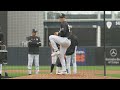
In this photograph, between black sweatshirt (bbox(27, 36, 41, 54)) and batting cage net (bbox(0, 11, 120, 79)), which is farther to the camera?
batting cage net (bbox(0, 11, 120, 79))

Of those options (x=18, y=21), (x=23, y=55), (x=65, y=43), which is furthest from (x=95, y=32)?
(x=65, y=43)

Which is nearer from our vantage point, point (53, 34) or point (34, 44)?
point (34, 44)

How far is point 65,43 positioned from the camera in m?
10.1

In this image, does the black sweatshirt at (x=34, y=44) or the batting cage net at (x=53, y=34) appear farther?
the batting cage net at (x=53, y=34)

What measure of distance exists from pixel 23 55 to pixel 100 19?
9.99m

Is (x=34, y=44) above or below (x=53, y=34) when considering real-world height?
below
